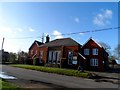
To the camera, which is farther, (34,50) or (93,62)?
(34,50)

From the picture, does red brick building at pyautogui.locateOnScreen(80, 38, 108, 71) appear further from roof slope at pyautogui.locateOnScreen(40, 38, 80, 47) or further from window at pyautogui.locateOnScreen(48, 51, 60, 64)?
window at pyautogui.locateOnScreen(48, 51, 60, 64)

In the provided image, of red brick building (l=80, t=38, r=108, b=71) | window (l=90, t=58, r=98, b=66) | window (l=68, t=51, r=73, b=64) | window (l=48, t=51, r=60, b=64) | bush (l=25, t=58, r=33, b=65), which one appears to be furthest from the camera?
bush (l=25, t=58, r=33, b=65)

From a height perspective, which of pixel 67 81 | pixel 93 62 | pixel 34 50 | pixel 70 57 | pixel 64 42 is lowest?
pixel 67 81

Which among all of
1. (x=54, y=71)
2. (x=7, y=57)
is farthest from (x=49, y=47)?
(x=7, y=57)

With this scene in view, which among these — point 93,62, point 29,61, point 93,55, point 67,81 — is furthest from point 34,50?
point 67,81

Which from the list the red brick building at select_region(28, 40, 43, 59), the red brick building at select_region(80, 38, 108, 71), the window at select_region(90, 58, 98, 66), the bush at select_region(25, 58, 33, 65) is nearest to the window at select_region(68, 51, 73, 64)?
the red brick building at select_region(80, 38, 108, 71)

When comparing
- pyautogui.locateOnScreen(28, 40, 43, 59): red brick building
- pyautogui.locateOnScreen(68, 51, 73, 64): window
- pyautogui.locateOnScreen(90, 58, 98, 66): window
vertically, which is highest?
pyautogui.locateOnScreen(28, 40, 43, 59): red brick building

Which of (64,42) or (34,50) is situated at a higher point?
(64,42)

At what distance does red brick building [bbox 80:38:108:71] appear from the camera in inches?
1725

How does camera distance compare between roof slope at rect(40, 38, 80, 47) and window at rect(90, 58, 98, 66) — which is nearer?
window at rect(90, 58, 98, 66)

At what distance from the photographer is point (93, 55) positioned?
45.1 metres

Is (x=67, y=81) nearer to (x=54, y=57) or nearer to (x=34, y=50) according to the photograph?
(x=54, y=57)

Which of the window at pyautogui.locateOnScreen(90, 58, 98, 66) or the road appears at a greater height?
the window at pyautogui.locateOnScreen(90, 58, 98, 66)

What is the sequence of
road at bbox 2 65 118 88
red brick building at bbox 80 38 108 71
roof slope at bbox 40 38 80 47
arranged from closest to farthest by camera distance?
road at bbox 2 65 118 88
red brick building at bbox 80 38 108 71
roof slope at bbox 40 38 80 47
